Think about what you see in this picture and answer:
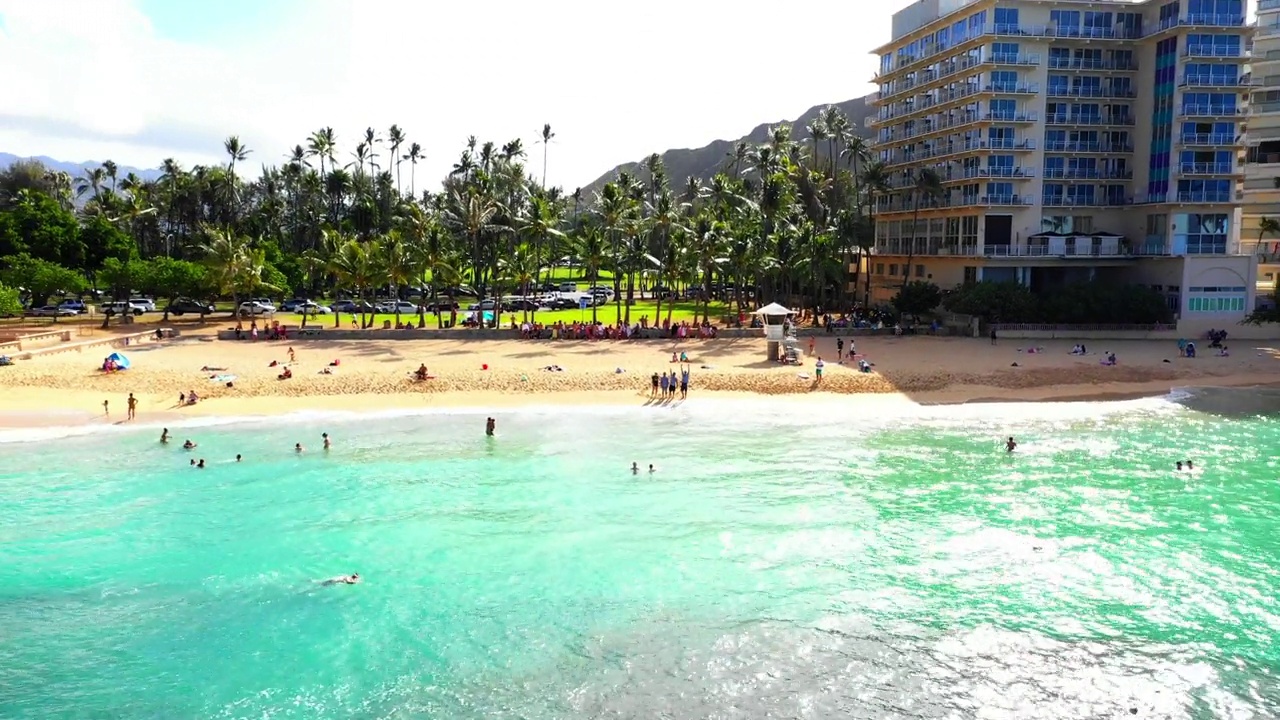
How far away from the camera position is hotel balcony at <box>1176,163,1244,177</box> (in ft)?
215

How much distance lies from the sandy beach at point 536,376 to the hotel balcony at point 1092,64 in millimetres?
23901

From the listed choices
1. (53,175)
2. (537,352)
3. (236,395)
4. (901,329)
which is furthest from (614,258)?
(53,175)

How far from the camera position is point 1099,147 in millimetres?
69938

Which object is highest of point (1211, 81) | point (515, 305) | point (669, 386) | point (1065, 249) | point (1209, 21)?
point (1209, 21)

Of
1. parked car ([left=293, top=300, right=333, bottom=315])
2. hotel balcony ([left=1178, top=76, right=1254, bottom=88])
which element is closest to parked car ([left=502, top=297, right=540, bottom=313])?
parked car ([left=293, top=300, right=333, bottom=315])

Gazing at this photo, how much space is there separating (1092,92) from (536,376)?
1971 inches

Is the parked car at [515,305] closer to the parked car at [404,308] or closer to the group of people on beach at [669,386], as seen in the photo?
the parked car at [404,308]

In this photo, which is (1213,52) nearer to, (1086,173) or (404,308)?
(1086,173)

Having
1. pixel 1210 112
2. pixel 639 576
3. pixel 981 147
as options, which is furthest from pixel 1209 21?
pixel 639 576

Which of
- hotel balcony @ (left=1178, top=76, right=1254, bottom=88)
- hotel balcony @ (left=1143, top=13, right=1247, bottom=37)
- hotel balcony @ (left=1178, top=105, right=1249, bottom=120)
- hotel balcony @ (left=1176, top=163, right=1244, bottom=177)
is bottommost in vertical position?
hotel balcony @ (left=1176, top=163, right=1244, bottom=177)

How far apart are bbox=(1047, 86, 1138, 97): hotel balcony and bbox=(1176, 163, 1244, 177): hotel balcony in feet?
25.4

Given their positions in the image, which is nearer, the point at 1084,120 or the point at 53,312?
the point at 1084,120

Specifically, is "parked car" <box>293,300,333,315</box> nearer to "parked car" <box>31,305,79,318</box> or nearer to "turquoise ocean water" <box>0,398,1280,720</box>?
"parked car" <box>31,305,79,318</box>

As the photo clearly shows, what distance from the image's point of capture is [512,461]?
115 feet
